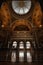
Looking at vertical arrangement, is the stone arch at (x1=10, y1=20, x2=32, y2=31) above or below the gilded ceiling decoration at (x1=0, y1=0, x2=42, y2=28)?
below

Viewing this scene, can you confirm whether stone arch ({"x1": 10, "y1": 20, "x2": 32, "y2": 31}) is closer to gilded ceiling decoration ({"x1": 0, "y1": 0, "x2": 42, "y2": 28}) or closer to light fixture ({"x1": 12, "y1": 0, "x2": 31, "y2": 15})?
gilded ceiling decoration ({"x1": 0, "y1": 0, "x2": 42, "y2": 28})

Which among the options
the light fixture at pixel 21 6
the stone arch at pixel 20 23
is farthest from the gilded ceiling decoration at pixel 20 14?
the stone arch at pixel 20 23

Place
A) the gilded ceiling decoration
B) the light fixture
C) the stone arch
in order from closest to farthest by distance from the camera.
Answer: the gilded ceiling decoration → the stone arch → the light fixture

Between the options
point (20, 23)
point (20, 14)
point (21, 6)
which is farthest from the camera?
point (21, 6)

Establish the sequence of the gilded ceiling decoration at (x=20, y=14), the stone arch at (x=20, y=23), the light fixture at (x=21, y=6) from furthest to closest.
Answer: the light fixture at (x=21, y=6) → the stone arch at (x=20, y=23) → the gilded ceiling decoration at (x=20, y=14)

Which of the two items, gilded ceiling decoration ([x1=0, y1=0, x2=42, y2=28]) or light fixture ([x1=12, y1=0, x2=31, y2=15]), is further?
light fixture ([x1=12, y1=0, x2=31, y2=15])

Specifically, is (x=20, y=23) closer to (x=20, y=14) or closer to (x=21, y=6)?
(x=20, y=14)

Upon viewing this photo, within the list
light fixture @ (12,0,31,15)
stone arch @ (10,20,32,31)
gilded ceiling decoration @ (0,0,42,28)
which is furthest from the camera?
light fixture @ (12,0,31,15)

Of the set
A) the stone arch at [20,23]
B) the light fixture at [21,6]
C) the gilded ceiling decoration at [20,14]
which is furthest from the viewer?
the light fixture at [21,6]

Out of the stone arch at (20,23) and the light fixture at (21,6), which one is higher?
the light fixture at (21,6)

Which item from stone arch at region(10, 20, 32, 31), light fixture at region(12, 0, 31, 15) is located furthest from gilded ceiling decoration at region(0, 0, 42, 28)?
stone arch at region(10, 20, 32, 31)

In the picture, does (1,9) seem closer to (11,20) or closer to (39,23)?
(11,20)

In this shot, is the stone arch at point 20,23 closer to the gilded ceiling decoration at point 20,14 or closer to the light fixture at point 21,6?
the gilded ceiling decoration at point 20,14

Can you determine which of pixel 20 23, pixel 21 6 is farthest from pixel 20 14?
pixel 21 6
